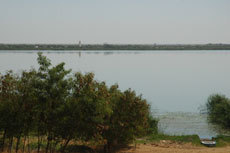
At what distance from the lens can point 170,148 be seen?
19.3 meters

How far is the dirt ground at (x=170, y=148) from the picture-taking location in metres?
18.3

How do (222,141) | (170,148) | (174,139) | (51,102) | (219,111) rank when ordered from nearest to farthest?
1. (51,102)
2. (170,148)
3. (222,141)
4. (174,139)
5. (219,111)

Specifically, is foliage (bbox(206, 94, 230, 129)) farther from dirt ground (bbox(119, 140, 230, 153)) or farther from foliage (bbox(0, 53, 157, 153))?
foliage (bbox(0, 53, 157, 153))

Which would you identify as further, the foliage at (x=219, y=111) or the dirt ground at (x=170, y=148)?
the foliage at (x=219, y=111)

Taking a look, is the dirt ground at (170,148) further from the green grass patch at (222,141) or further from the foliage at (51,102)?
the foliage at (51,102)

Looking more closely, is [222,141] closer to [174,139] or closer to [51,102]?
[174,139]

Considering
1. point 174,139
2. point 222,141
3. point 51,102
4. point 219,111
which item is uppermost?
A: point 51,102

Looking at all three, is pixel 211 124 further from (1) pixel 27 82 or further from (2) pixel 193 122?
(1) pixel 27 82

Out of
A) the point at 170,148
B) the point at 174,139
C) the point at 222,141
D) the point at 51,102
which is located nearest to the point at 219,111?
the point at 222,141

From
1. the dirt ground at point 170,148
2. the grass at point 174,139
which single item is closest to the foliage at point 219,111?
the grass at point 174,139

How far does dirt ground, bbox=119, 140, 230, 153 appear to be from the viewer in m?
18.3

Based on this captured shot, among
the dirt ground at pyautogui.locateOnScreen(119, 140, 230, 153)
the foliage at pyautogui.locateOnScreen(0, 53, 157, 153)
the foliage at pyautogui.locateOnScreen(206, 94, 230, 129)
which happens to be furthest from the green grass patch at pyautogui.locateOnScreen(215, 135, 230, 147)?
the foliage at pyautogui.locateOnScreen(0, 53, 157, 153)

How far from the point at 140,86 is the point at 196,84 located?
8637mm

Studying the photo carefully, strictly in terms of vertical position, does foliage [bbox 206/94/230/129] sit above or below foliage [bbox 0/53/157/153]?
below
